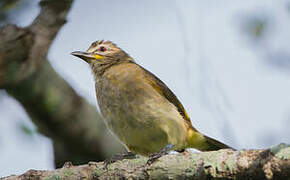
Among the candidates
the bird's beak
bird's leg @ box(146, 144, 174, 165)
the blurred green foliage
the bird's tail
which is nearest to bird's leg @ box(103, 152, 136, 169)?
bird's leg @ box(146, 144, 174, 165)

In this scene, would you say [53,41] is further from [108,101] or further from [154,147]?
[154,147]

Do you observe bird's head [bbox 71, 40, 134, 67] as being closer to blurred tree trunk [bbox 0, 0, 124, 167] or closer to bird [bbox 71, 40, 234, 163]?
bird [bbox 71, 40, 234, 163]

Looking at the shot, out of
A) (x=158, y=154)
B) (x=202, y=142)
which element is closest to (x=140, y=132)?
(x=202, y=142)

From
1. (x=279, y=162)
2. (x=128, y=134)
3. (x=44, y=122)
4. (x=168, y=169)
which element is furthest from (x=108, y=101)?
(x=279, y=162)

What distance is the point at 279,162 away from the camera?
324 centimetres

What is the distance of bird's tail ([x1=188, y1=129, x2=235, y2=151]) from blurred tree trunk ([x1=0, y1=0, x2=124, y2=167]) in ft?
5.01

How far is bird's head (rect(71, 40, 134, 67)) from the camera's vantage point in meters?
6.69

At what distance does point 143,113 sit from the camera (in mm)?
5531

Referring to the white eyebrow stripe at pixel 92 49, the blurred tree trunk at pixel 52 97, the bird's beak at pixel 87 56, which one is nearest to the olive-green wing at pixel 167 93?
the bird's beak at pixel 87 56

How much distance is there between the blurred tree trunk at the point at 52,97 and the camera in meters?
5.96

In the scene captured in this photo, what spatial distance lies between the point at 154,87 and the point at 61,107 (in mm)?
1601

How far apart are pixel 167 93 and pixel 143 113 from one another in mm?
787

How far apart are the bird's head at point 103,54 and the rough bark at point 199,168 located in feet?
8.85

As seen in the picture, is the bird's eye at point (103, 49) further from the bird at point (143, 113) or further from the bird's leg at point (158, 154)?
the bird's leg at point (158, 154)
